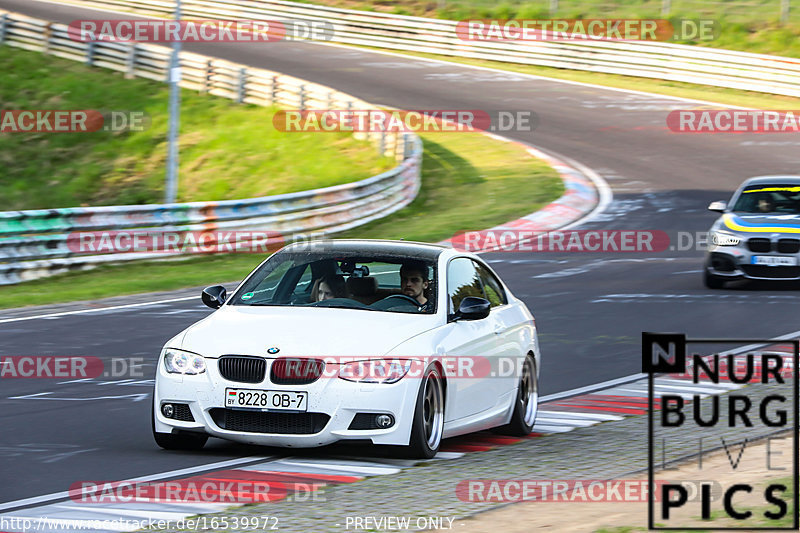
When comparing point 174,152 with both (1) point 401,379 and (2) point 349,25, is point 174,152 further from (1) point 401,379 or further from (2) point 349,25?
(2) point 349,25

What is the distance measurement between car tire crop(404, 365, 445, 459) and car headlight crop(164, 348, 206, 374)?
1.32 m

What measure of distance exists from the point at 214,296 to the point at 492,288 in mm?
2025

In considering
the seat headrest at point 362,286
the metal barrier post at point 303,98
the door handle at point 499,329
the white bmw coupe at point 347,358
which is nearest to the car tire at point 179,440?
the white bmw coupe at point 347,358

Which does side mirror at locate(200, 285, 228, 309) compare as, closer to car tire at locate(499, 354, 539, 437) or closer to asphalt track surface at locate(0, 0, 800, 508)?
asphalt track surface at locate(0, 0, 800, 508)

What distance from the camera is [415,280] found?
924cm

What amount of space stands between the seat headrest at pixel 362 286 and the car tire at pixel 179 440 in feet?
4.76

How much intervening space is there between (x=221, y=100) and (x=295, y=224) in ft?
54.9

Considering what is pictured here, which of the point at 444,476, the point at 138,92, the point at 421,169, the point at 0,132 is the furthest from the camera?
the point at 138,92

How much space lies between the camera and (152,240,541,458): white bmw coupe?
8.17 m

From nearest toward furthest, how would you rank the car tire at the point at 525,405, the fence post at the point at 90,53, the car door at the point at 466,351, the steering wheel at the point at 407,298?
the car door at the point at 466,351 → the steering wheel at the point at 407,298 → the car tire at the point at 525,405 → the fence post at the point at 90,53

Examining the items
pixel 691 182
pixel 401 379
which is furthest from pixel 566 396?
pixel 691 182

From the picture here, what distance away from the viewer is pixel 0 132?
121ft

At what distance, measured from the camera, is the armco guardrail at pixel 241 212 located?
63.9 feet

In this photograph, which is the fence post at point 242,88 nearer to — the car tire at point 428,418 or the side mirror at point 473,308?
the side mirror at point 473,308
